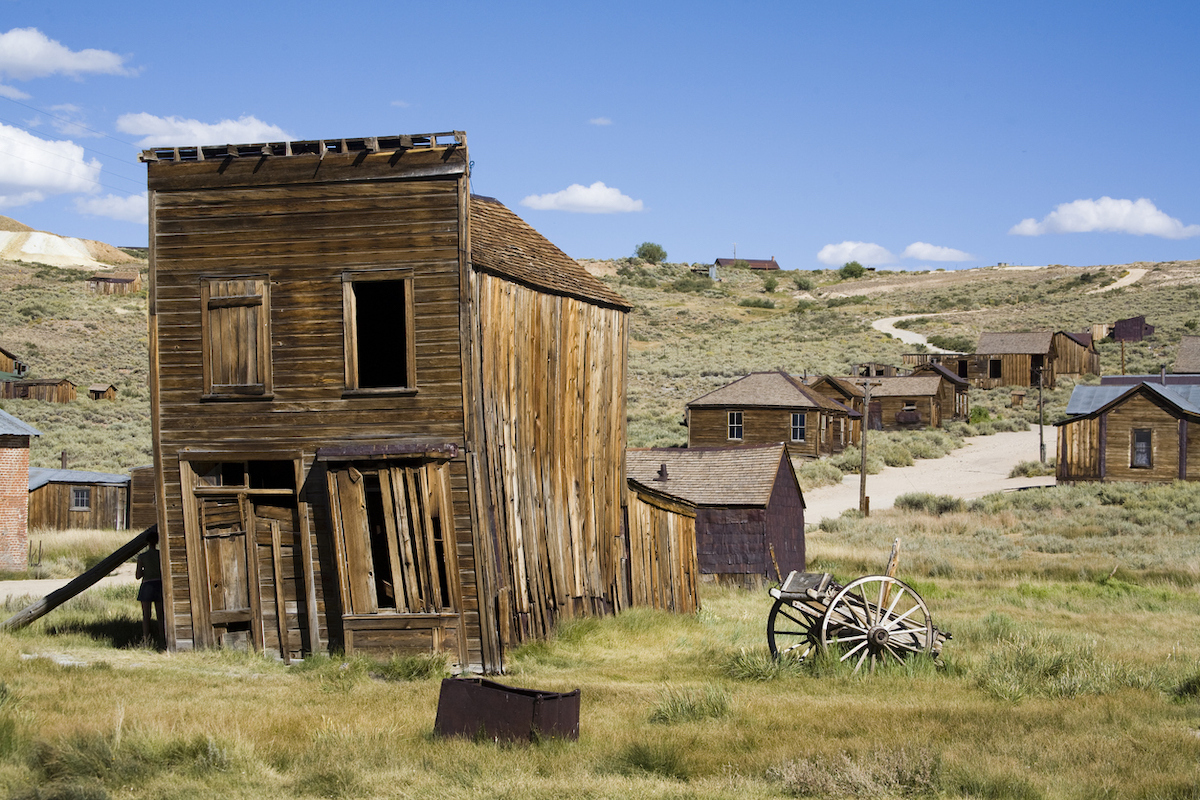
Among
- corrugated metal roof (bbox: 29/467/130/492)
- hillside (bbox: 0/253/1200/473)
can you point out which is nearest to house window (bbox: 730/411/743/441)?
hillside (bbox: 0/253/1200/473)

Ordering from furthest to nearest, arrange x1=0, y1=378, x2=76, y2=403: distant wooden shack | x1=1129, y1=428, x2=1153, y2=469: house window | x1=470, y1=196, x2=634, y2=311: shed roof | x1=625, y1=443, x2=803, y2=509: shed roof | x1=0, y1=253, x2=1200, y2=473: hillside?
x1=0, y1=378, x2=76, y2=403: distant wooden shack, x1=0, y1=253, x2=1200, y2=473: hillside, x1=1129, y1=428, x2=1153, y2=469: house window, x1=625, y1=443, x2=803, y2=509: shed roof, x1=470, y1=196, x2=634, y2=311: shed roof

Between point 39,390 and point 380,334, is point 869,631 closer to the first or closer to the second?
point 380,334

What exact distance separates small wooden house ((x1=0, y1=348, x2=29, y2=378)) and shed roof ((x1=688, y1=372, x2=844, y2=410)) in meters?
37.1

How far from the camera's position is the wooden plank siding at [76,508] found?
32.0 meters

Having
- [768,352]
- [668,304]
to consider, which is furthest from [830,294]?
[768,352]

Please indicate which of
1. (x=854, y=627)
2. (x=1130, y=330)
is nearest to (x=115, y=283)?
(x=1130, y=330)

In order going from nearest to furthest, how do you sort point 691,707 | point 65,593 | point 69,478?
point 691,707 → point 65,593 → point 69,478

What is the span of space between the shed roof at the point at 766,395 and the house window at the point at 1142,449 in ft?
43.5

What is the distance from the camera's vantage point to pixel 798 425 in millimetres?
48906

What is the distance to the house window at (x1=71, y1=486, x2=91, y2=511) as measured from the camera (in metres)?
32.3

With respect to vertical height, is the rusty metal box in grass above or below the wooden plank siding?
above

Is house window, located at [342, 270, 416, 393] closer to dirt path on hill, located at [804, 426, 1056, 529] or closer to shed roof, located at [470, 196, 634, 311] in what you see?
shed roof, located at [470, 196, 634, 311]

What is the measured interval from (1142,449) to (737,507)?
76.5 feet

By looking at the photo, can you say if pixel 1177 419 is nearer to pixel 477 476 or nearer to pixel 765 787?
pixel 477 476
